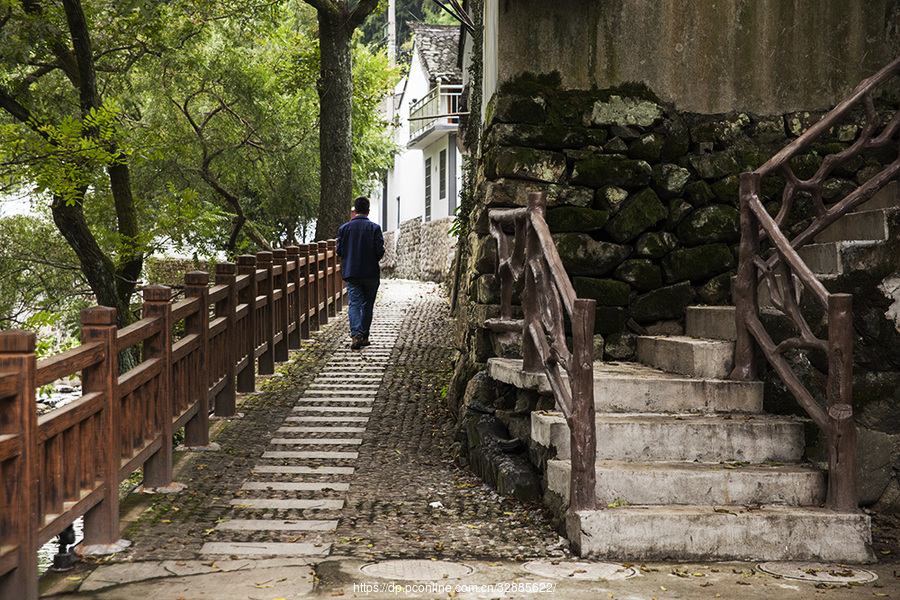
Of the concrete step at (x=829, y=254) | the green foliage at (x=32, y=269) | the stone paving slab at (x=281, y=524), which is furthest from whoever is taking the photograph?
the green foliage at (x=32, y=269)

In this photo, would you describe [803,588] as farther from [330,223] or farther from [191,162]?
[191,162]

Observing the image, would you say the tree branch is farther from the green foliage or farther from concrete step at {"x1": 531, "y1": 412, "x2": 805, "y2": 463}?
concrete step at {"x1": 531, "y1": 412, "x2": 805, "y2": 463}

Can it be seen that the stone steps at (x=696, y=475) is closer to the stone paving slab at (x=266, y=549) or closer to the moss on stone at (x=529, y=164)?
the stone paving slab at (x=266, y=549)

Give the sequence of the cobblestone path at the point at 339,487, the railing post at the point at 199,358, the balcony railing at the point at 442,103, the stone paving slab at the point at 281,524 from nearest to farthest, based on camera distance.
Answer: the cobblestone path at the point at 339,487, the stone paving slab at the point at 281,524, the railing post at the point at 199,358, the balcony railing at the point at 442,103

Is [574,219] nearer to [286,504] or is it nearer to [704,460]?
[704,460]

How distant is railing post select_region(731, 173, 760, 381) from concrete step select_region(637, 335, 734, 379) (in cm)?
14

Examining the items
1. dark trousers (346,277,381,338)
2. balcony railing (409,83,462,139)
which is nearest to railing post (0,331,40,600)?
dark trousers (346,277,381,338)

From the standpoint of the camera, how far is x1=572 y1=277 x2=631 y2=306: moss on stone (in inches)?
254

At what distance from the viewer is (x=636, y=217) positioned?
6477 mm

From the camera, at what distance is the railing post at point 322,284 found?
12.8m

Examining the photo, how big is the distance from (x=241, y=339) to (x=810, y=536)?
17.7 ft

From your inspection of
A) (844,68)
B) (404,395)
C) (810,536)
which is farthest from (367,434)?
(844,68)

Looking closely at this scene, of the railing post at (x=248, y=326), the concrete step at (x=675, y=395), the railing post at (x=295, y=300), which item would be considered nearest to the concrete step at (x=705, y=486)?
the concrete step at (x=675, y=395)

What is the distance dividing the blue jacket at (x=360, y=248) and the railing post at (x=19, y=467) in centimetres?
740
